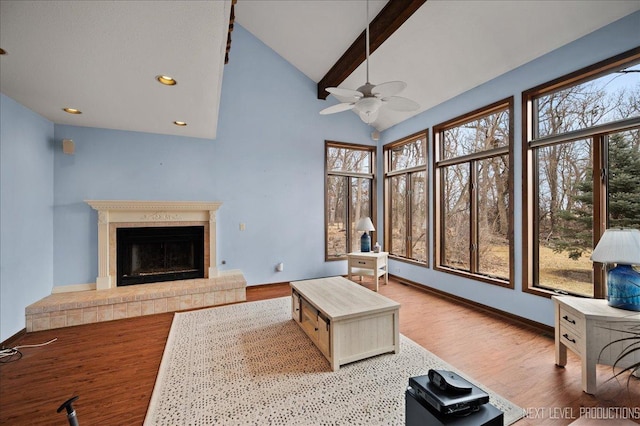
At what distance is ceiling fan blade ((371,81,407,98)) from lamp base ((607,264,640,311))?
225cm

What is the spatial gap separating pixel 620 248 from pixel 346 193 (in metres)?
3.97

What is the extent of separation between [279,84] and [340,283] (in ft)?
12.3

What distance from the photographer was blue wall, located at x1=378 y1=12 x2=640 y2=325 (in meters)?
2.49

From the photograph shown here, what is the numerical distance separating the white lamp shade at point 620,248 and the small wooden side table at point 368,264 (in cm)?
279

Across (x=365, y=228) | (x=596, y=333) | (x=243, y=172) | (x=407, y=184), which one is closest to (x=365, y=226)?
(x=365, y=228)

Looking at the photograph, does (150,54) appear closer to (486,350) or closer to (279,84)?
(279,84)

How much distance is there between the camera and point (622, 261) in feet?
6.48

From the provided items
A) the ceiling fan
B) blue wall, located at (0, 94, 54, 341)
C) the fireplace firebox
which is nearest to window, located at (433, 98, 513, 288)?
the ceiling fan

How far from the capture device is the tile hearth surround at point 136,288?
3211 millimetres

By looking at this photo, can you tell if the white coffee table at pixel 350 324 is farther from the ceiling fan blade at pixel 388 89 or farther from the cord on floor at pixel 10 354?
the cord on floor at pixel 10 354

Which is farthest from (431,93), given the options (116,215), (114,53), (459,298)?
(116,215)

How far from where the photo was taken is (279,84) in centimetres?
491

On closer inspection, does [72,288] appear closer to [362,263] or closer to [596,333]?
[362,263]

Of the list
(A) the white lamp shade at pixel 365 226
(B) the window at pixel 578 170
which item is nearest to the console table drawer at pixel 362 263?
(A) the white lamp shade at pixel 365 226
